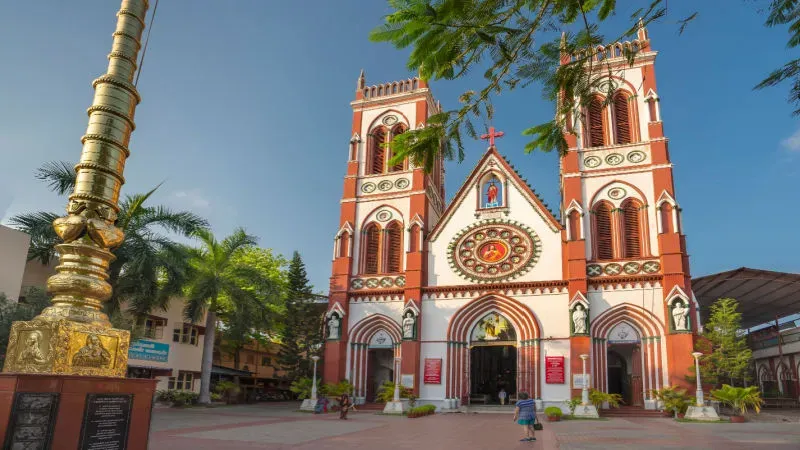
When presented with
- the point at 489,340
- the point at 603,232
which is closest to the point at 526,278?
the point at 489,340

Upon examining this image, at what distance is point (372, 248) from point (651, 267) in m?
14.4

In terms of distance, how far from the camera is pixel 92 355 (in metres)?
5.77

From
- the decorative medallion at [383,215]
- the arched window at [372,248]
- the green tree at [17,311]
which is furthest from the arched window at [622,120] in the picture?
the green tree at [17,311]

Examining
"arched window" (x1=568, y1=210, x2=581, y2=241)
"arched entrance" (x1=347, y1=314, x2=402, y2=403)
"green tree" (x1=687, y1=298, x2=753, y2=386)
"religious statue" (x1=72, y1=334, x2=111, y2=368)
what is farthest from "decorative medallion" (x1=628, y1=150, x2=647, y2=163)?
"religious statue" (x1=72, y1=334, x2=111, y2=368)

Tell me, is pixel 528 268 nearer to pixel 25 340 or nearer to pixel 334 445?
pixel 334 445

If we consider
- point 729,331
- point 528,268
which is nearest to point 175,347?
point 528,268

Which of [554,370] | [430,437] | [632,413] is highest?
[554,370]

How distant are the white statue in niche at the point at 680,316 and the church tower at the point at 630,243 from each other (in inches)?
1.6

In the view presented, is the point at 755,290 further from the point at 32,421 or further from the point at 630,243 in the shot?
the point at 32,421

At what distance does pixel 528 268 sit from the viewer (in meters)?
28.9

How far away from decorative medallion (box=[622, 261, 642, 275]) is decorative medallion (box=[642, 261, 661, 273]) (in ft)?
0.72

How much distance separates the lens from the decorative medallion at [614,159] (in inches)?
1155

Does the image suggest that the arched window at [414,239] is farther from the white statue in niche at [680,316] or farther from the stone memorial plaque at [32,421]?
the stone memorial plaque at [32,421]

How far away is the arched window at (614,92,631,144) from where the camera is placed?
99.0 ft
